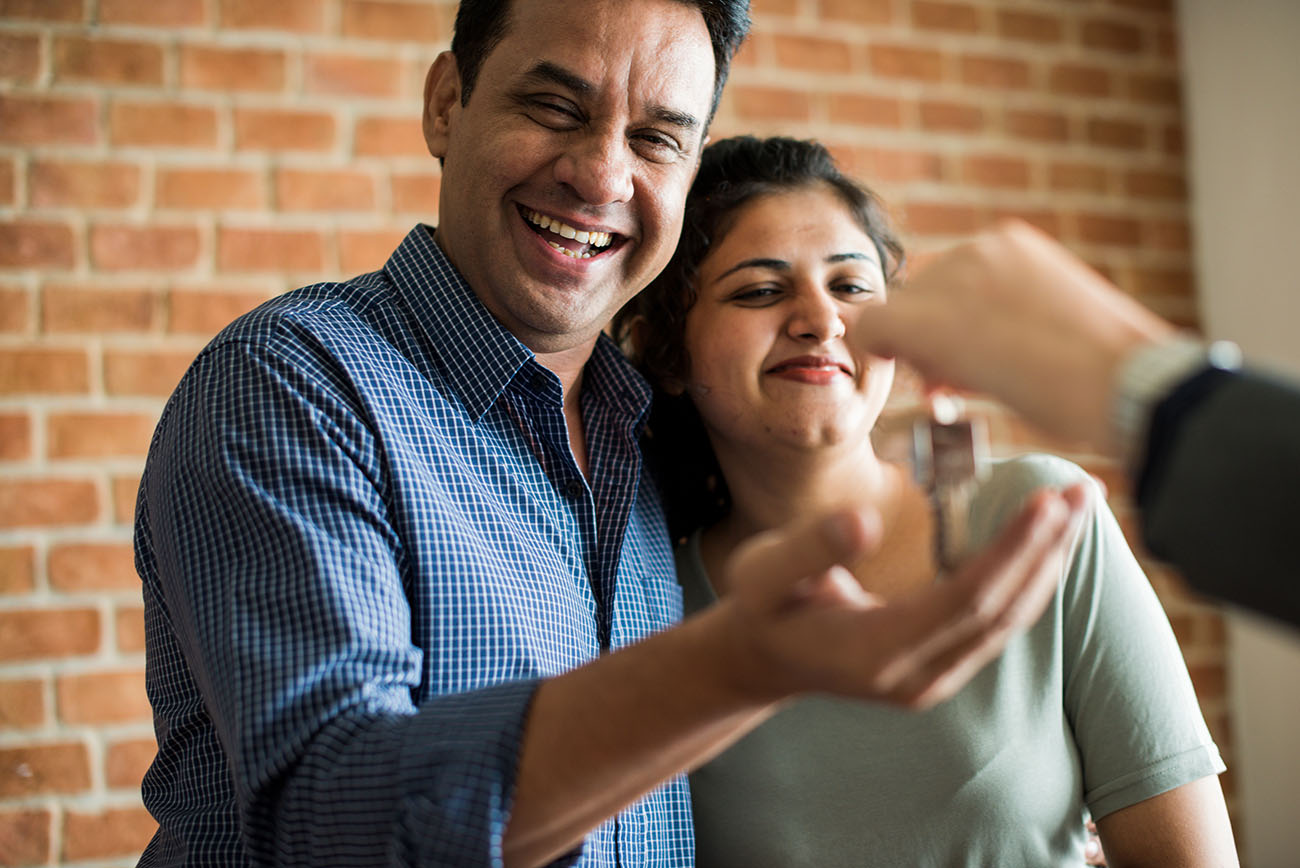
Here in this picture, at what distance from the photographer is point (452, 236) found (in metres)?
1.39

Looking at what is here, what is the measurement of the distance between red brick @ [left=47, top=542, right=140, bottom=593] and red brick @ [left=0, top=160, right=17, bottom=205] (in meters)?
0.57

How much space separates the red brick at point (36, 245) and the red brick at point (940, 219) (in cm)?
160

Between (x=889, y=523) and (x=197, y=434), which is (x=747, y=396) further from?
(x=197, y=434)

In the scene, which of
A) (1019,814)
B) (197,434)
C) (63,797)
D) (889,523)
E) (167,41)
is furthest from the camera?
(167,41)

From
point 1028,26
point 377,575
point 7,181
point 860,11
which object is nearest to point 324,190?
point 7,181

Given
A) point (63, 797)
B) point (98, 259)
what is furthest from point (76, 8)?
point (63, 797)

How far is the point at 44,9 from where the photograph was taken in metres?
1.99

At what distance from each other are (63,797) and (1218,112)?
2.65 metres

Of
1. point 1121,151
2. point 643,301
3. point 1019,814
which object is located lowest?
point 1019,814

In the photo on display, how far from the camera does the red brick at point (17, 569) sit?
74.7 inches

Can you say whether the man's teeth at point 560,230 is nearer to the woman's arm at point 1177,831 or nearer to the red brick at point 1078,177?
the woman's arm at point 1177,831

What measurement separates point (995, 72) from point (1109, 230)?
0.44 meters

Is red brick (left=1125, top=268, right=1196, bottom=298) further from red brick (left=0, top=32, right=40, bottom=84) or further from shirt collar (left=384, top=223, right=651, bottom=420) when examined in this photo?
red brick (left=0, top=32, right=40, bottom=84)

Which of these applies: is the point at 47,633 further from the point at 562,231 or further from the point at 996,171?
the point at 996,171
